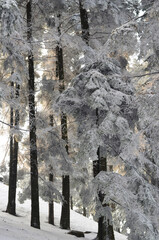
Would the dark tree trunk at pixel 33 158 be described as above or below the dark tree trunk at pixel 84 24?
below

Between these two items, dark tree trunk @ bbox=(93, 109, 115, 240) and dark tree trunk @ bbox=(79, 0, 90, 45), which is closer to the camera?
dark tree trunk @ bbox=(93, 109, 115, 240)

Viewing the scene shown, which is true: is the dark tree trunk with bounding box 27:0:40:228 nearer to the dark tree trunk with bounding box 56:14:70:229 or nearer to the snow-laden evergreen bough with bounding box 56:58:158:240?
the dark tree trunk with bounding box 56:14:70:229

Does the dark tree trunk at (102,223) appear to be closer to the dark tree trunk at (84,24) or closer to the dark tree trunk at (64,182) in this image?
the dark tree trunk at (64,182)

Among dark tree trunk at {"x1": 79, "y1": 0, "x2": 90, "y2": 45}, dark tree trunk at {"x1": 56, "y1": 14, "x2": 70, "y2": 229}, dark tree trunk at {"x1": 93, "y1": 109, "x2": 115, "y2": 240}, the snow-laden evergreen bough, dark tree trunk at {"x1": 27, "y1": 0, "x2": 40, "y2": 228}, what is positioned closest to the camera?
the snow-laden evergreen bough

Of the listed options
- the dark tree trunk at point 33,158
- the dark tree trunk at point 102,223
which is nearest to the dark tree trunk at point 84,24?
the dark tree trunk at point 33,158

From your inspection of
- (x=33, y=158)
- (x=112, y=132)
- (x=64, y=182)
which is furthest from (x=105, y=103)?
(x=64, y=182)

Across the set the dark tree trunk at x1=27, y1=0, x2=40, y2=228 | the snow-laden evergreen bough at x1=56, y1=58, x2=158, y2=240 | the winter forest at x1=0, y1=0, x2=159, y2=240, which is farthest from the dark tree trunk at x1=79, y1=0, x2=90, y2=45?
the dark tree trunk at x1=27, y1=0, x2=40, y2=228

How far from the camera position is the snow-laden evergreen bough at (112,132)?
26.6 ft

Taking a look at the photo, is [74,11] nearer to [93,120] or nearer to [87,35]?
[87,35]

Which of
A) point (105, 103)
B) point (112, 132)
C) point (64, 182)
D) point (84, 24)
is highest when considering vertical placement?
point (84, 24)

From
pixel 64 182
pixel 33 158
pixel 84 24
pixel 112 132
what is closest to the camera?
pixel 112 132

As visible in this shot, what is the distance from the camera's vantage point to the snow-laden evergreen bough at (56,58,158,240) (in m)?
8.11

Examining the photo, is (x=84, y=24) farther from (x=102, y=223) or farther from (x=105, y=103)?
(x=102, y=223)

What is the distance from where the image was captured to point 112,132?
8312 mm
